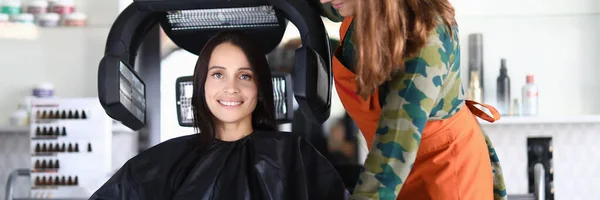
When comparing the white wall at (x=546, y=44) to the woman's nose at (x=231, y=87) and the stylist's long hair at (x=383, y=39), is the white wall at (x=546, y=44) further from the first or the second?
the stylist's long hair at (x=383, y=39)

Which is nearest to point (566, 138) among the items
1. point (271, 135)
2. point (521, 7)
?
point (521, 7)

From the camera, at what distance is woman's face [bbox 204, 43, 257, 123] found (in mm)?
1677

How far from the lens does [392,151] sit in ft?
4.34

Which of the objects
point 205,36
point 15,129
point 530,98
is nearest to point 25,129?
point 15,129

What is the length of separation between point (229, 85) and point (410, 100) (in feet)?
1.67

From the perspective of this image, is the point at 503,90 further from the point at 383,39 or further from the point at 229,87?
the point at 383,39

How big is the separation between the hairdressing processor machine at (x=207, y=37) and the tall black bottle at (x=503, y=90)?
1.97 metres

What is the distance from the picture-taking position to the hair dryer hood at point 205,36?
1.47 metres

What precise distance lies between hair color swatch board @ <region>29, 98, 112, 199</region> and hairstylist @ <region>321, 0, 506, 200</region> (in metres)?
1.98

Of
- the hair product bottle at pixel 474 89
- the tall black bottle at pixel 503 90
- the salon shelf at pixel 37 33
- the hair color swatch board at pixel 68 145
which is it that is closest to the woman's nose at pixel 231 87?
the hair color swatch board at pixel 68 145

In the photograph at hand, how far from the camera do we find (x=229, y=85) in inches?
66.0

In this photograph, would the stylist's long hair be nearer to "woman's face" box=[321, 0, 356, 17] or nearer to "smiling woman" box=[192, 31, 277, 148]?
"woman's face" box=[321, 0, 356, 17]

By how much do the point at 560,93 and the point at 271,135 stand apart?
251 cm

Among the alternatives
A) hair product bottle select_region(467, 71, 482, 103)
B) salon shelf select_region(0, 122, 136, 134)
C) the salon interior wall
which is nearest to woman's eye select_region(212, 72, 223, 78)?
salon shelf select_region(0, 122, 136, 134)
